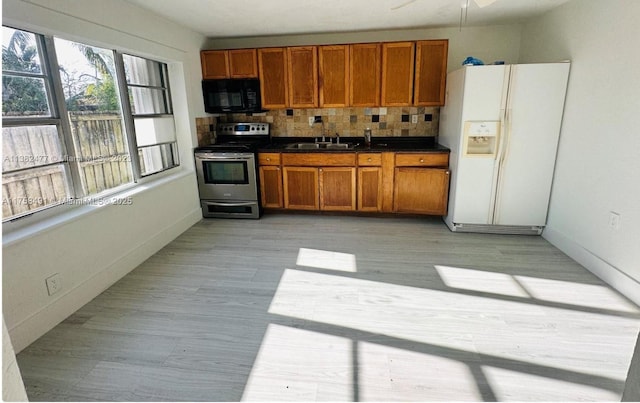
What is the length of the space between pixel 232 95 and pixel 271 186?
4.05 feet

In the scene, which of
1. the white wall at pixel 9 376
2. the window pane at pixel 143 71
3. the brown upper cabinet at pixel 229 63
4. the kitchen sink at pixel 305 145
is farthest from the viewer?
the kitchen sink at pixel 305 145

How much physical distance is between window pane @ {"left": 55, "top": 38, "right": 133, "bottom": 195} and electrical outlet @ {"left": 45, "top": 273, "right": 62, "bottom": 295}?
0.75 meters

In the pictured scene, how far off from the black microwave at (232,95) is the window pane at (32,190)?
7.16 ft

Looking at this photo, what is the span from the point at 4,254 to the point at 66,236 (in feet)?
1.43

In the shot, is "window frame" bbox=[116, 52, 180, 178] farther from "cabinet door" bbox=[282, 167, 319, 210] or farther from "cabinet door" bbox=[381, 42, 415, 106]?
"cabinet door" bbox=[381, 42, 415, 106]

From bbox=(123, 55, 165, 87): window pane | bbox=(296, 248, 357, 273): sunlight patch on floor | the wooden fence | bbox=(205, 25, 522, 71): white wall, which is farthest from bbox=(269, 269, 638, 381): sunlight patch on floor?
bbox=(205, 25, 522, 71): white wall

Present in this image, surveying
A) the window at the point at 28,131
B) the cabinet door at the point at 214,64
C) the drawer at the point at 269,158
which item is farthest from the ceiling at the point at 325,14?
the drawer at the point at 269,158

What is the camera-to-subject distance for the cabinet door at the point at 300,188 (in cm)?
429

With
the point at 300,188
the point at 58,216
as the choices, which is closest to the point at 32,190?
the point at 58,216

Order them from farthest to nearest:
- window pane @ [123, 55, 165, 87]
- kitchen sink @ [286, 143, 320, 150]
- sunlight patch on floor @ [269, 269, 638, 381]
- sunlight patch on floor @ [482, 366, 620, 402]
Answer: kitchen sink @ [286, 143, 320, 150] < window pane @ [123, 55, 165, 87] < sunlight patch on floor @ [269, 269, 638, 381] < sunlight patch on floor @ [482, 366, 620, 402]

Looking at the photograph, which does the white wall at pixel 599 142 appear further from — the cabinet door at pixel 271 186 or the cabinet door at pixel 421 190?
the cabinet door at pixel 271 186

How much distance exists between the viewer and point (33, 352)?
208 centimetres

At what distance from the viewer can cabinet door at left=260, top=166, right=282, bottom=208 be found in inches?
171

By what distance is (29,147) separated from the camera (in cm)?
Result: 236
